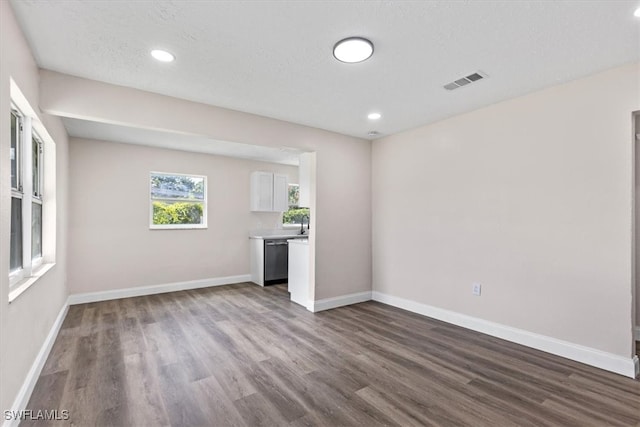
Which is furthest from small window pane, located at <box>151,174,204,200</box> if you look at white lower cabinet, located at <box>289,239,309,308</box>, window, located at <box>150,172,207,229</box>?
white lower cabinet, located at <box>289,239,309,308</box>

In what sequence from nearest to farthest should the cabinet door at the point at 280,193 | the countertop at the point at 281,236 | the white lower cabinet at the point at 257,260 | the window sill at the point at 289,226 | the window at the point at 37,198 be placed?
the window at the point at 37,198 < the white lower cabinet at the point at 257,260 < the countertop at the point at 281,236 < the cabinet door at the point at 280,193 < the window sill at the point at 289,226

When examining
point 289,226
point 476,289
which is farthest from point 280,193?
point 476,289

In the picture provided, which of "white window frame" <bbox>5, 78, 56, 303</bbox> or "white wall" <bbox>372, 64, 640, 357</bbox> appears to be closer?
"white window frame" <bbox>5, 78, 56, 303</bbox>

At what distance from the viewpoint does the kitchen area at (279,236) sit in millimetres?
4777

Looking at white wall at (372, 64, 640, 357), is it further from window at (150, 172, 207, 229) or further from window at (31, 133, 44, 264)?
window at (31, 133, 44, 264)

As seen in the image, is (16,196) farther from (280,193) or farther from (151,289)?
(280,193)

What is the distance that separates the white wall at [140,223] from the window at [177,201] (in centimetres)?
12

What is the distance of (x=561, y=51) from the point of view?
2.30m

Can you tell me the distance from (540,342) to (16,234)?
4.62 meters

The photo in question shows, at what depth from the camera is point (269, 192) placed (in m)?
6.31

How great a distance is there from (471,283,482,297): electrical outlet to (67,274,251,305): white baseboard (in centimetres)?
415

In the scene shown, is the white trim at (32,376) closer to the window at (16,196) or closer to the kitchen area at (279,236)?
the window at (16,196)

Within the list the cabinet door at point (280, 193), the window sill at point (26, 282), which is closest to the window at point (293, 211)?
the cabinet door at point (280, 193)

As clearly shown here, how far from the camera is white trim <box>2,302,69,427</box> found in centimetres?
192
